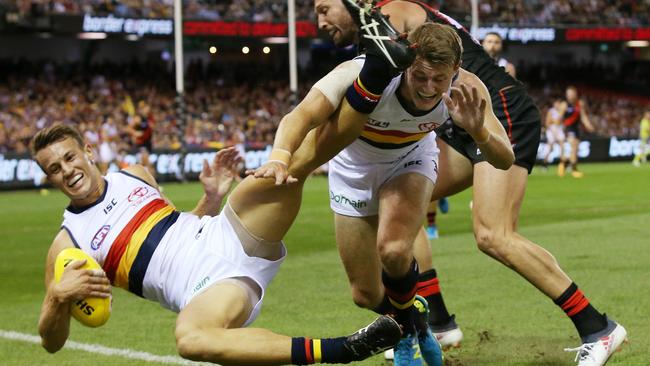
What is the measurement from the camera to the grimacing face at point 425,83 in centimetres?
586

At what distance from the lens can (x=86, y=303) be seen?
5.53 metres

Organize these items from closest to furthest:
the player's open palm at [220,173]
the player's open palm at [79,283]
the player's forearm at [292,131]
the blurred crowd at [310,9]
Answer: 1. the player's open palm at [79,283]
2. the player's forearm at [292,131]
3. the player's open palm at [220,173]
4. the blurred crowd at [310,9]

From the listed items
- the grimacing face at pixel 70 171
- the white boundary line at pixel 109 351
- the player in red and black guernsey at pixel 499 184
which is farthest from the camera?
the white boundary line at pixel 109 351

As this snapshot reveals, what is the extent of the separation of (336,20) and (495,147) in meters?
1.20

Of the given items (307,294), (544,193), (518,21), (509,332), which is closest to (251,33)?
(518,21)

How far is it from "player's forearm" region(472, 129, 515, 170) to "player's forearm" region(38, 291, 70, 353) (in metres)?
2.39

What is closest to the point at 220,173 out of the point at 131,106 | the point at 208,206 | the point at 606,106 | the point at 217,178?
the point at 217,178

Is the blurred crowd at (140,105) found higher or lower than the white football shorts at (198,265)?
lower

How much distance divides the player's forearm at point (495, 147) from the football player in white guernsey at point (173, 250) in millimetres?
945

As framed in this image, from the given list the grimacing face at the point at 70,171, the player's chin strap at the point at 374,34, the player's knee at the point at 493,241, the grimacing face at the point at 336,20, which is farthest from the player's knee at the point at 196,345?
the player's knee at the point at 493,241

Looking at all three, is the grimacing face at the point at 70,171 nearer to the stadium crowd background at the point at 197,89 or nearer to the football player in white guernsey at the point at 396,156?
the football player in white guernsey at the point at 396,156

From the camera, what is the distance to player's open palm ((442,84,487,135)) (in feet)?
18.5

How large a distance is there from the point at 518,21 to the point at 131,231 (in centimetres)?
4144

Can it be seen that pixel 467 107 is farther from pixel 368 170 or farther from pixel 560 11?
pixel 560 11
